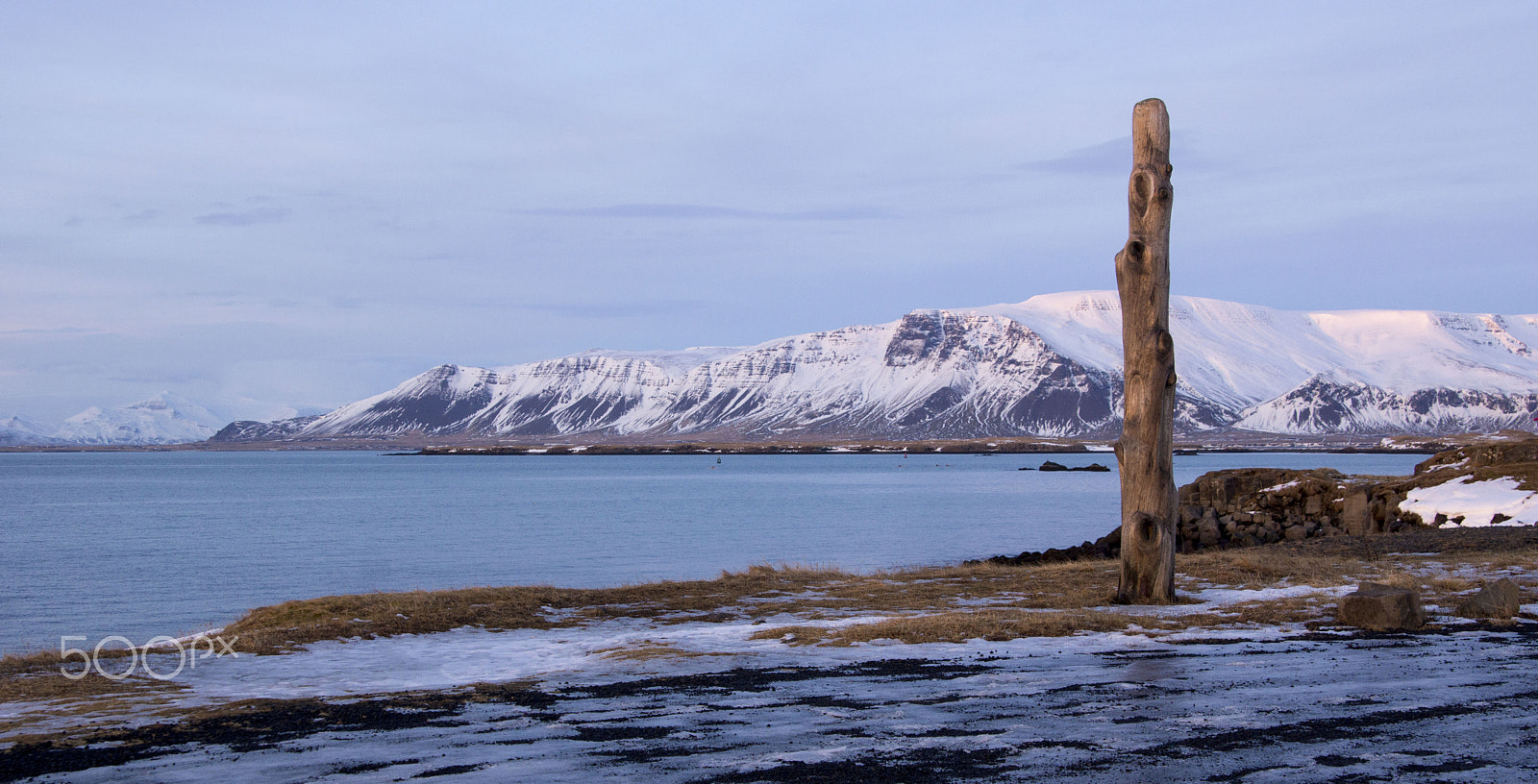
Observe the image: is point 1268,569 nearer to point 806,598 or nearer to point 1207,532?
point 806,598

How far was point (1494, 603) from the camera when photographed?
1460 cm

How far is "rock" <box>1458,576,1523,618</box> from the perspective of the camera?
14.5 meters

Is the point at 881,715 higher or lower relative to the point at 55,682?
higher

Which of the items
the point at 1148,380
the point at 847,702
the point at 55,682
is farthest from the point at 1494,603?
the point at 55,682

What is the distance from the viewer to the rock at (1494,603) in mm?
14516

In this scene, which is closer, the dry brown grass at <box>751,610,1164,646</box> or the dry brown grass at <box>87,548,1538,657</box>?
the dry brown grass at <box>751,610,1164,646</box>

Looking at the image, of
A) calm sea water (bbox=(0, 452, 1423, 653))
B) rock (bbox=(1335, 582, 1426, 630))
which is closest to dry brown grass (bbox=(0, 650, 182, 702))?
calm sea water (bbox=(0, 452, 1423, 653))

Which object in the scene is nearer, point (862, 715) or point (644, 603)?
point (862, 715)

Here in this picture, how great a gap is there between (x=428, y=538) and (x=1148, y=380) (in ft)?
150

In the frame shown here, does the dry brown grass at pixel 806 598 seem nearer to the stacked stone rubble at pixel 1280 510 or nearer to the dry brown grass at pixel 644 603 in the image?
the dry brown grass at pixel 644 603

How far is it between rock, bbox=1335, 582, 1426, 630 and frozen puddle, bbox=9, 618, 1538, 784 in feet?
2.12

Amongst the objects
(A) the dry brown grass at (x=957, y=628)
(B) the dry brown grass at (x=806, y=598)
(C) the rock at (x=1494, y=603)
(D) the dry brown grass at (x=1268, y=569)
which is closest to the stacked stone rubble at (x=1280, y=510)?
(D) the dry brown grass at (x=1268, y=569)

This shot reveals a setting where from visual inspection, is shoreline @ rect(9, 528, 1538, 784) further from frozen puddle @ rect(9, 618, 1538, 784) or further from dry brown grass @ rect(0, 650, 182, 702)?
dry brown grass @ rect(0, 650, 182, 702)

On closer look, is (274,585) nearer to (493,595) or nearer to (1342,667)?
(493,595)
